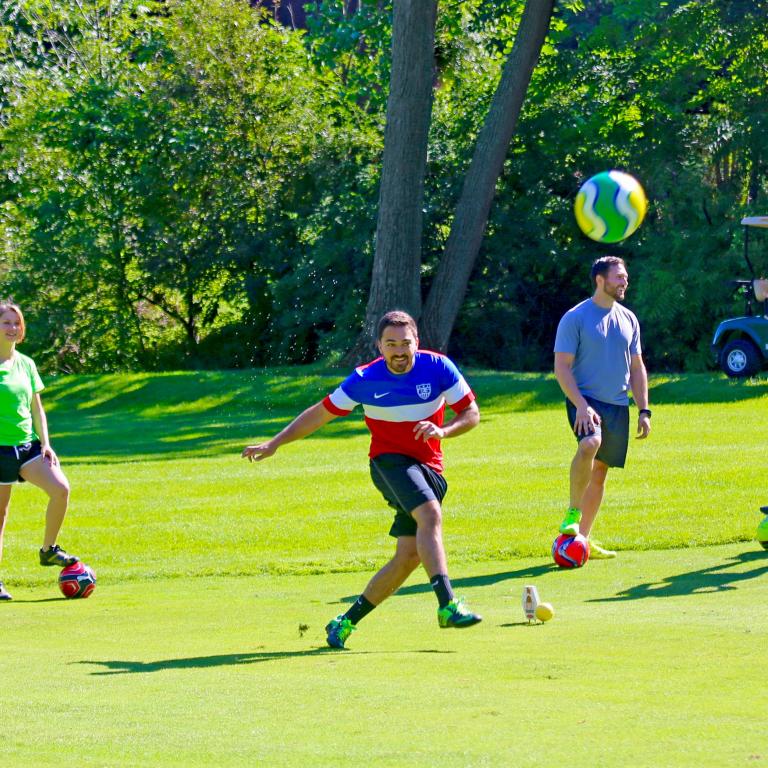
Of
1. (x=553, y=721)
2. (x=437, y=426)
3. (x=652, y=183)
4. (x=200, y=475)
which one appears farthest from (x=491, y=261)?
(x=553, y=721)

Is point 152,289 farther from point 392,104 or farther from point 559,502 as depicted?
point 559,502

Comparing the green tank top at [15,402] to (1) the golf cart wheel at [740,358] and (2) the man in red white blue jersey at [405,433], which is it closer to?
(2) the man in red white blue jersey at [405,433]

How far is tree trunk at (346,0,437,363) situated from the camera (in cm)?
2745

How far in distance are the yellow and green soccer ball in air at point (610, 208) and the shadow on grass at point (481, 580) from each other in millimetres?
2633

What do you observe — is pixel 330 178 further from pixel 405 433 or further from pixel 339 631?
pixel 339 631

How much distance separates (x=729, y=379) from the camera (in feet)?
88.2

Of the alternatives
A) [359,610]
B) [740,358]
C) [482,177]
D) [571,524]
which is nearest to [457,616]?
[359,610]

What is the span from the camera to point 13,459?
35.4 feet

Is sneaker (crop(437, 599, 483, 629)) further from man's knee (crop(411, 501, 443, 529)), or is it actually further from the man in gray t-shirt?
the man in gray t-shirt

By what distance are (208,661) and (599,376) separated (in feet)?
15.1

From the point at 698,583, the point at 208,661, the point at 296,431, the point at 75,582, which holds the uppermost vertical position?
the point at 296,431

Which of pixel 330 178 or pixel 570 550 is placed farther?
pixel 330 178

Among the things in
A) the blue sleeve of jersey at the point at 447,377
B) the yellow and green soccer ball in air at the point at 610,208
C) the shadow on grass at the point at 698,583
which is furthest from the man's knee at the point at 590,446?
the blue sleeve of jersey at the point at 447,377

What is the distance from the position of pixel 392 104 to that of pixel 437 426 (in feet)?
68.4
